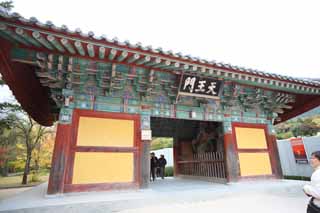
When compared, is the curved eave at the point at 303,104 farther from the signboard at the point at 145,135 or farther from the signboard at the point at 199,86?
the signboard at the point at 145,135

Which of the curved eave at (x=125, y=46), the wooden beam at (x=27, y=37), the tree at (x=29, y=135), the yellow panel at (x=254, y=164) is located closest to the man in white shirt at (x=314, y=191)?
the curved eave at (x=125, y=46)

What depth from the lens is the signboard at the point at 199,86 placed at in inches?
183

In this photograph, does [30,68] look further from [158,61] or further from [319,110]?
[319,110]

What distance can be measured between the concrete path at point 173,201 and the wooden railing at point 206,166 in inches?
41.2

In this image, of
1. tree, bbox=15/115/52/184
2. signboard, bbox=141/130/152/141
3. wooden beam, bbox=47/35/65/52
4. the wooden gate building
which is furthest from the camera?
tree, bbox=15/115/52/184

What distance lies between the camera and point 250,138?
5.77 meters

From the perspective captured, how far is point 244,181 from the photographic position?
5.25 metres

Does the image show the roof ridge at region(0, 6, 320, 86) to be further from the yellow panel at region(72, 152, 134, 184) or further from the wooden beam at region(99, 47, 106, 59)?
the yellow panel at region(72, 152, 134, 184)

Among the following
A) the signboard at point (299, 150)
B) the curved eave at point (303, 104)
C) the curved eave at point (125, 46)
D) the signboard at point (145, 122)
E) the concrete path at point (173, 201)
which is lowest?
the concrete path at point (173, 201)

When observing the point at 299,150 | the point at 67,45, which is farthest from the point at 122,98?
the point at 299,150

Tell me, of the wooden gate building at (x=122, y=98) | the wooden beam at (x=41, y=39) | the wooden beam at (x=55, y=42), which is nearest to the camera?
the wooden beam at (x=41, y=39)

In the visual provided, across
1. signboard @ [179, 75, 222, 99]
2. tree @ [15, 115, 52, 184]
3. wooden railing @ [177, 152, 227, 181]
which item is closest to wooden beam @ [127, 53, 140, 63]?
signboard @ [179, 75, 222, 99]

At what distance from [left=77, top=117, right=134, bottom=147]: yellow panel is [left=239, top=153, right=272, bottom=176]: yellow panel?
3.52 metres

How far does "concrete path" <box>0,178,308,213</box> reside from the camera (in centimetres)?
308
